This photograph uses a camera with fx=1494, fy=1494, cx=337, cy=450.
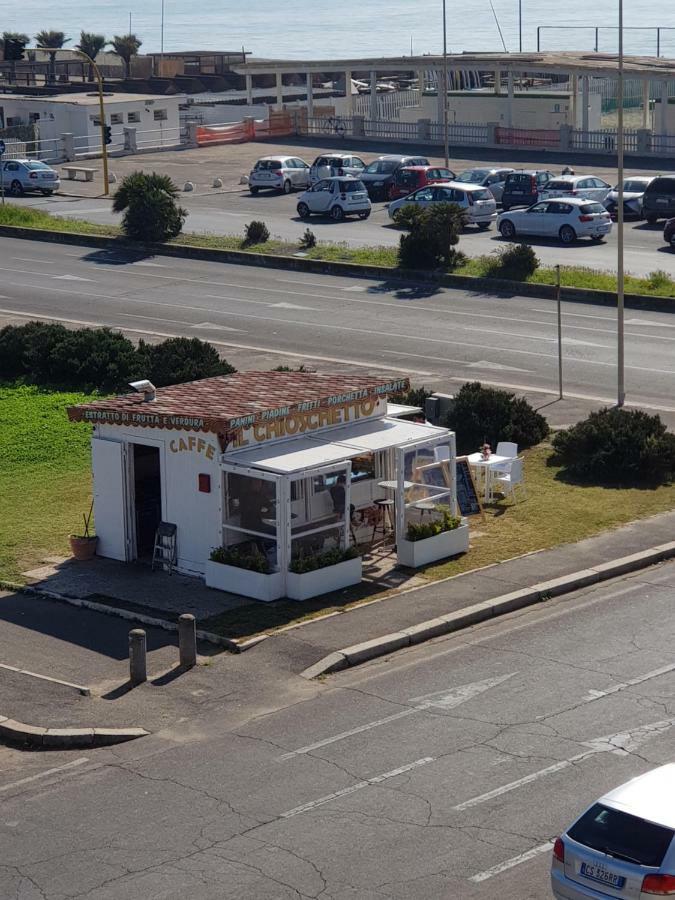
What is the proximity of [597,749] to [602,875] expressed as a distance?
4205 millimetres

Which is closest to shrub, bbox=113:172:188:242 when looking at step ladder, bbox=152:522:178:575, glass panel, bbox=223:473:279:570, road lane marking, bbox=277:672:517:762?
step ladder, bbox=152:522:178:575

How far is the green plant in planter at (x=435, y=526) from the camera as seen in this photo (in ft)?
66.6

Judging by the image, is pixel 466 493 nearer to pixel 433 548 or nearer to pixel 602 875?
pixel 433 548

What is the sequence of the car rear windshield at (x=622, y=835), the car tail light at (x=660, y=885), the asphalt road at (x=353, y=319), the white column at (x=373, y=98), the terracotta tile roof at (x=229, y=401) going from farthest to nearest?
the white column at (x=373, y=98) → the asphalt road at (x=353, y=319) → the terracotta tile roof at (x=229, y=401) → the car rear windshield at (x=622, y=835) → the car tail light at (x=660, y=885)

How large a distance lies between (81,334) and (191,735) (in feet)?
62.9

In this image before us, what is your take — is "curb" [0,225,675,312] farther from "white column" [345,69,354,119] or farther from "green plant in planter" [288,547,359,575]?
"white column" [345,69,354,119]

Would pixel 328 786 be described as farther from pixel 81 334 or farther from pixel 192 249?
pixel 192 249

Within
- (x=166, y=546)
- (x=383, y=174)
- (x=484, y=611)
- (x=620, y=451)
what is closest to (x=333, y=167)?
(x=383, y=174)

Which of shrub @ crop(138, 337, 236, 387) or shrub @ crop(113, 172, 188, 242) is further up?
shrub @ crop(113, 172, 188, 242)

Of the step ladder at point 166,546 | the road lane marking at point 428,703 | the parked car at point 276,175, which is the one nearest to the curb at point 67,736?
the road lane marking at point 428,703

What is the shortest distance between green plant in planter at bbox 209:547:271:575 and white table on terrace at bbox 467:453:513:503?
4955 millimetres

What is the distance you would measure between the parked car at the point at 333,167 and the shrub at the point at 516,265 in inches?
723

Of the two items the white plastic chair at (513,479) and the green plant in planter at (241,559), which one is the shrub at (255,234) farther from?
Result: the green plant in planter at (241,559)

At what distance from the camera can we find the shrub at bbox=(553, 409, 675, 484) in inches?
950
